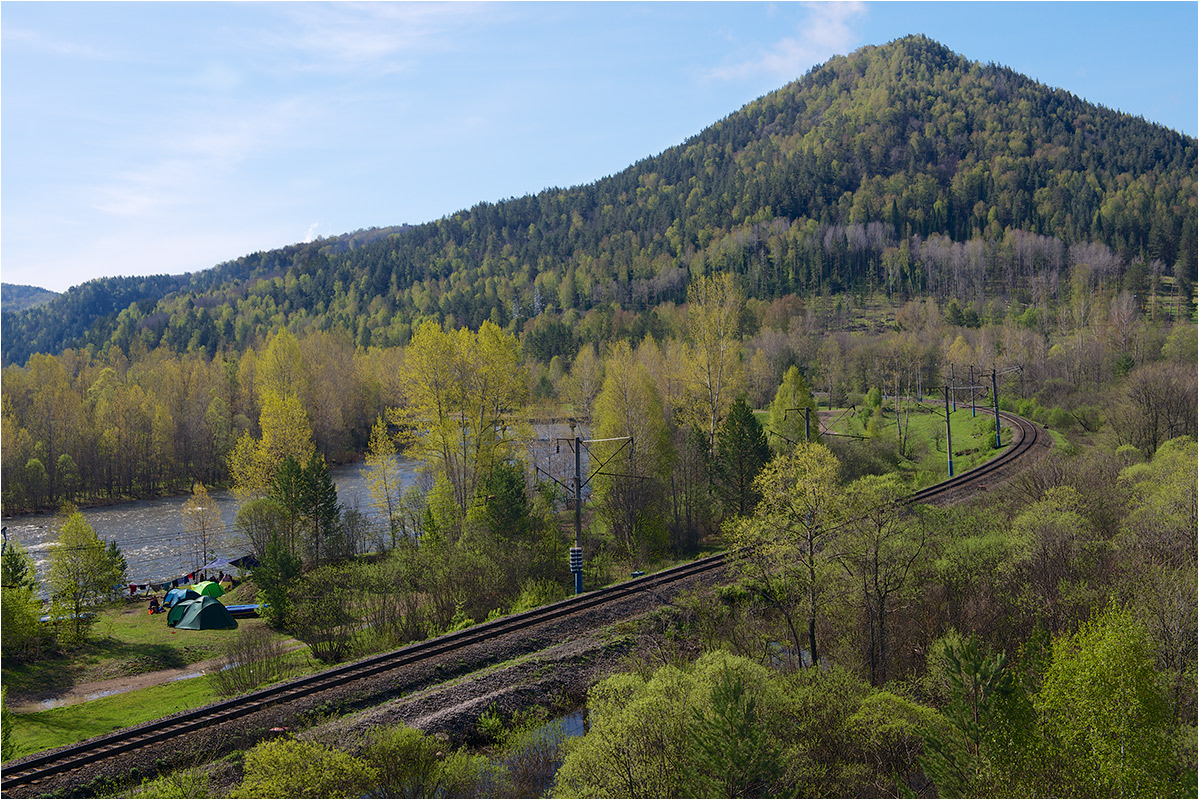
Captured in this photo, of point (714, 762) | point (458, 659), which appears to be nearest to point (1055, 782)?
point (714, 762)

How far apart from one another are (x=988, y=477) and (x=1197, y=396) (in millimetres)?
14083

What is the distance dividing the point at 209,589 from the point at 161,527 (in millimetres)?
22718

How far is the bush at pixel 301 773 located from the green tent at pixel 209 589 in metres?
26.0

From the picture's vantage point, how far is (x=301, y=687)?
20.6 m

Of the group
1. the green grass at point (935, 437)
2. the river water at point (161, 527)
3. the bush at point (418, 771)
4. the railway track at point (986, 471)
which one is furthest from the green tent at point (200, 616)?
the green grass at point (935, 437)

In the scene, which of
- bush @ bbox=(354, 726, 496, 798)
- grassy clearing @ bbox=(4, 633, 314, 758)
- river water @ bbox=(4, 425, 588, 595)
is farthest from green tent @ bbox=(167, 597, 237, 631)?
bush @ bbox=(354, 726, 496, 798)

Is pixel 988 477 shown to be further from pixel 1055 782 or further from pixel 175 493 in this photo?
pixel 175 493

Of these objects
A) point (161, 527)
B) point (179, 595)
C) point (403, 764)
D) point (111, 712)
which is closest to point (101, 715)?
point (111, 712)

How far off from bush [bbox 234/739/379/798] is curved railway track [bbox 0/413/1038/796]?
13.7ft

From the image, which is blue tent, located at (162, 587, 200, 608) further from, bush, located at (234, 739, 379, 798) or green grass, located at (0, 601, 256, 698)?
bush, located at (234, 739, 379, 798)

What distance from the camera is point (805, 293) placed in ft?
503

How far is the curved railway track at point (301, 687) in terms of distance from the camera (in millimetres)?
16484

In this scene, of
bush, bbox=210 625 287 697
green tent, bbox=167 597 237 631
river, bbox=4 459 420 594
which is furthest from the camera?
river, bbox=4 459 420 594

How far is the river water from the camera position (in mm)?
45875
